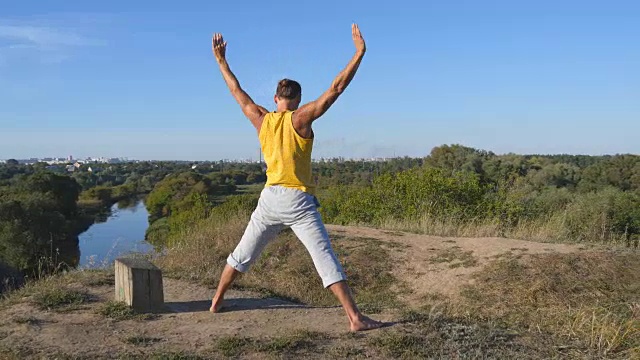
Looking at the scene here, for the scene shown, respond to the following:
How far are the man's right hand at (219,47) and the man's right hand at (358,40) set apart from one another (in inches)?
45.4

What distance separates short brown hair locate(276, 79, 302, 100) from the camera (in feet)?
14.0

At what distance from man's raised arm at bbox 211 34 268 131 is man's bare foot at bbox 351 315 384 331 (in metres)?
1.61

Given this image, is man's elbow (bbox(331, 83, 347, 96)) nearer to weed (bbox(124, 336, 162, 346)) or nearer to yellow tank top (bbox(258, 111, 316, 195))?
yellow tank top (bbox(258, 111, 316, 195))

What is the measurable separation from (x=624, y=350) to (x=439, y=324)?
1317 millimetres

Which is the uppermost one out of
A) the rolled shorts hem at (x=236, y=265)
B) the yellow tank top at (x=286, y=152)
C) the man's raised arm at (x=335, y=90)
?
the man's raised arm at (x=335, y=90)

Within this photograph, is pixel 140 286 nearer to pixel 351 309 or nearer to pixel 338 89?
pixel 351 309

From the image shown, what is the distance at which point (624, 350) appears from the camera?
422 centimetres

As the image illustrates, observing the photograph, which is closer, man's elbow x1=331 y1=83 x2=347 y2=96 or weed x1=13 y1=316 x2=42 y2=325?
man's elbow x1=331 y1=83 x2=347 y2=96

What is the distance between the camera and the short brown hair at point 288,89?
427cm

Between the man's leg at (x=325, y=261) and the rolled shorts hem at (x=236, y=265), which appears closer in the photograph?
the man's leg at (x=325, y=261)

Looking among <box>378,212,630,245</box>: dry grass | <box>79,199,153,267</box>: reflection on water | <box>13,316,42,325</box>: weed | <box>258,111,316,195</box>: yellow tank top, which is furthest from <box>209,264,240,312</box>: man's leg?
<box>378,212,630,245</box>: dry grass

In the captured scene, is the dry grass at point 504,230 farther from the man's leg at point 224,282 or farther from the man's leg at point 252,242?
the man's leg at point 252,242

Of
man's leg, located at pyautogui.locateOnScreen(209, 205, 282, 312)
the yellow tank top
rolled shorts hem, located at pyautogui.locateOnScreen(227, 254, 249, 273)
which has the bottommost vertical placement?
rolled shorts hem, located at pyautogui.locateOnScreen(227, 254, 249, 273)

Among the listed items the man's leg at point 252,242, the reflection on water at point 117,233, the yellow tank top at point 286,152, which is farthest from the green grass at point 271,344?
the reflection on water at point 117,233
